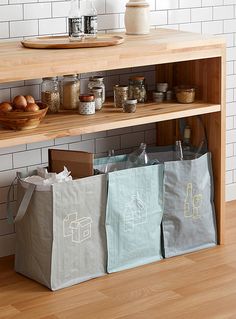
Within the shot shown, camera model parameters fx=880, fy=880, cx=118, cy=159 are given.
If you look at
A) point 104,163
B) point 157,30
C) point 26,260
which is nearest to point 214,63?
point 157,30

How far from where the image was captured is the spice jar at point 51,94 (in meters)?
4.31

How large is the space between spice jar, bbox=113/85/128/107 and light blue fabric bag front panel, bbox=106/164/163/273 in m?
0.37

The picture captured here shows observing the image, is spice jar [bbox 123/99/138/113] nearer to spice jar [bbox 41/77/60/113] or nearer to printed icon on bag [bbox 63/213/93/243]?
spice jar [bbox 41/77/60/113]

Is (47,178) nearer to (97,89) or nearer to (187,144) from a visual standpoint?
(97,89)

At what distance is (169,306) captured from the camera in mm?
3906

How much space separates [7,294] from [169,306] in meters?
0.76

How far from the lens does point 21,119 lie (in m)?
3.91

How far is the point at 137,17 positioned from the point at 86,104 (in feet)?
1.89

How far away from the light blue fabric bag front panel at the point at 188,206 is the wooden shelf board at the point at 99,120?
0.85 ft

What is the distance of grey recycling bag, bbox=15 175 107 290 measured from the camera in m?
4.05

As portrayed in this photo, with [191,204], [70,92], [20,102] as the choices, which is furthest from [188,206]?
[20,102]

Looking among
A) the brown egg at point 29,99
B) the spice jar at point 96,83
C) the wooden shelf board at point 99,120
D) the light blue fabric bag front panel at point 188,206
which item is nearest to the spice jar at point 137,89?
the wooden shelf board at point 99,120

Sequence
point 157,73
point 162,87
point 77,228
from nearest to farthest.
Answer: point 77,228, point 162,87, point 157,73

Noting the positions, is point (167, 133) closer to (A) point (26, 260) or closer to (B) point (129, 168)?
(B) point (129, 168)
